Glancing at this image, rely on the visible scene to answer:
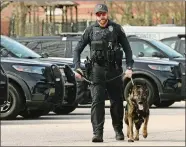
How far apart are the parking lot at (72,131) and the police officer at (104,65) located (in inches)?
13.4

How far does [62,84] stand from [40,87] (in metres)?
0.51

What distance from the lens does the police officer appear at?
40.3ft

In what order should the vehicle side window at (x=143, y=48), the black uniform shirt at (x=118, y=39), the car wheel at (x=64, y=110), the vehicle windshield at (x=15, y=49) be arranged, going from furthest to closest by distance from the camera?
the vehicle side window at (x=143, y=48) → the car wheel at (x=64, y=110) → the vehicle windshield at (x=15, y=49) → the black uniform shirt at (x=118, y=39)

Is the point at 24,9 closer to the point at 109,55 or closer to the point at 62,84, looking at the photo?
the point at 62,84

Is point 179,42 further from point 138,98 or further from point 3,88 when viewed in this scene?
point 138,98

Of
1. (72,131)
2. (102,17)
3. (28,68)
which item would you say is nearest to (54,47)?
(28,68)

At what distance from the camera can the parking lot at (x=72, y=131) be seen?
12398 mm

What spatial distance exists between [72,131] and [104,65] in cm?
227

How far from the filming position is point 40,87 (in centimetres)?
1697

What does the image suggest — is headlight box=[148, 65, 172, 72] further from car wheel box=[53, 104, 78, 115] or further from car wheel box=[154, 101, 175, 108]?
car wheel box=[53, 104, 78, 115]

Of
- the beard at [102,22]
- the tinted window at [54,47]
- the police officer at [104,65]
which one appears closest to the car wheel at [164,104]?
the tinted window at [54,47]

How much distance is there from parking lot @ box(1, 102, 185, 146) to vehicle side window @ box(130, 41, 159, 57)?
3423 millimetres

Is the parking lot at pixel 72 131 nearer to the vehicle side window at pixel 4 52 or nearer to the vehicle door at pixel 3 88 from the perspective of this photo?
the vehicle door at pixel 3 88

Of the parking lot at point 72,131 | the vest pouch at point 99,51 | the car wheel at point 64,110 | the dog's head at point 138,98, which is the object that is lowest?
the car wheel at point 64,110
